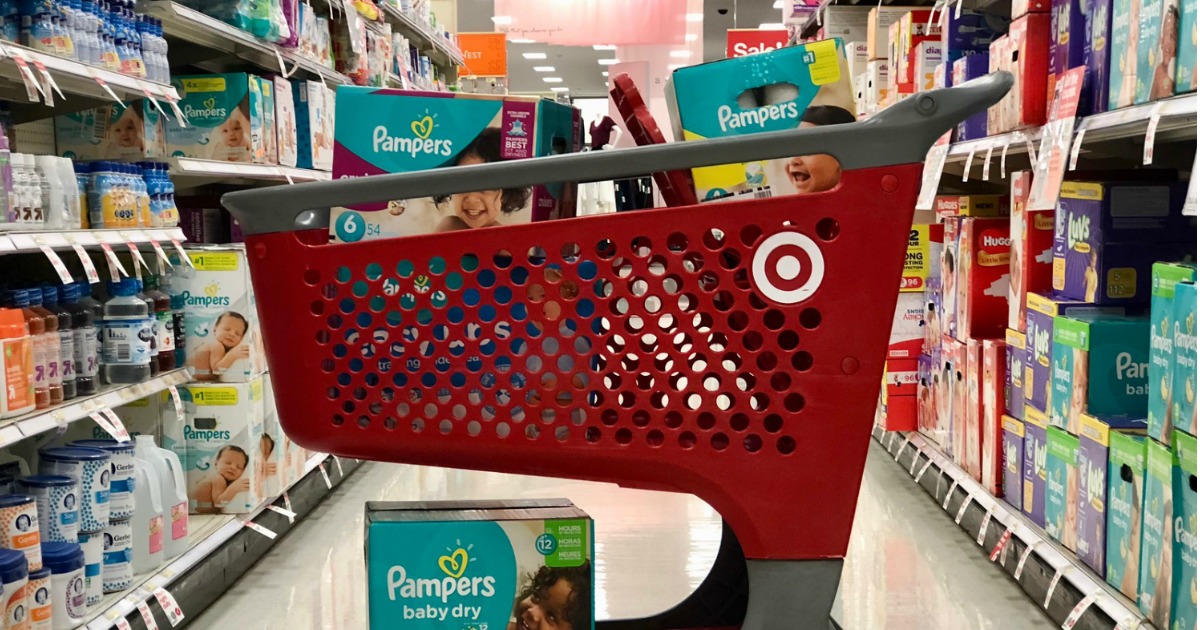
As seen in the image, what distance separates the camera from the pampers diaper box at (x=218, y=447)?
3.24 metres

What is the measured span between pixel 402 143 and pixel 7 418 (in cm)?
118

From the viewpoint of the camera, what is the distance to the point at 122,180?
271 centimetres

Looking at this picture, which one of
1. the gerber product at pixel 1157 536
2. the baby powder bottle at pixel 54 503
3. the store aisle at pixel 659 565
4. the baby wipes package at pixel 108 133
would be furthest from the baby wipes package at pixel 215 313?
the gerber product at pixel 1157 536

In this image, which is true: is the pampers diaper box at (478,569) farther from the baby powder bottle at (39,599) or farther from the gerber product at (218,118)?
the gerber product at (218,118)

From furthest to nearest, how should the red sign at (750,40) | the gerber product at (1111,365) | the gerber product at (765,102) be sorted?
the red sign at (750,40)
the gerber product at (1111,365)
the gerber product at (765,102)

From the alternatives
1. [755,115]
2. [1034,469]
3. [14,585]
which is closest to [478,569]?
Answer: [755,115]

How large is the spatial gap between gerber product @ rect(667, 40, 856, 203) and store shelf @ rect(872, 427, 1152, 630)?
129 centimetres

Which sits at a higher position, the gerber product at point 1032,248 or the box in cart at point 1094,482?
the gerber product at point 1032,248

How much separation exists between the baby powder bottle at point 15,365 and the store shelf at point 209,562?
0.47m

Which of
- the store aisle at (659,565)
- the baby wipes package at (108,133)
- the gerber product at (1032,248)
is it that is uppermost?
the baby wipes package at (108,133)

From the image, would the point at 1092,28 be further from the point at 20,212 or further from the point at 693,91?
the point at 20,212

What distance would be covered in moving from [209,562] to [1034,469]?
2.08m

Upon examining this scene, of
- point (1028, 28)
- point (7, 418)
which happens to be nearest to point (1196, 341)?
point (1028, 28)

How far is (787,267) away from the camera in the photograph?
1.28 meters
